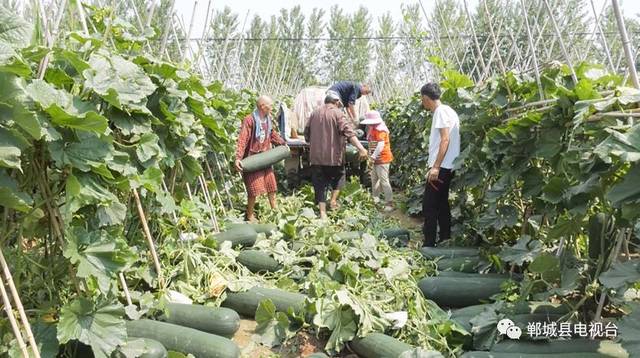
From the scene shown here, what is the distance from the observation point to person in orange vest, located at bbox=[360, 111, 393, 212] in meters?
8.90

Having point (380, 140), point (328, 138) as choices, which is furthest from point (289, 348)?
point (380, 140)

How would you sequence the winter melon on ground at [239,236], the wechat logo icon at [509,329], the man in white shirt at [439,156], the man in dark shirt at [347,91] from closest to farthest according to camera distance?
1. the wechat logo icon at [509,329]
2. the man in white shirt at [439,156]
3. the winter melon on ground at [239,236]
4. the man in dark shirt at [347,91]

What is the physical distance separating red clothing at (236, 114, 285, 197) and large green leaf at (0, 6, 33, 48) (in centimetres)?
474

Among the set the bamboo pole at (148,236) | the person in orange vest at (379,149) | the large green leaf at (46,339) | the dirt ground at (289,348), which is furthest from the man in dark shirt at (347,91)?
the large green leaf at (46,339)

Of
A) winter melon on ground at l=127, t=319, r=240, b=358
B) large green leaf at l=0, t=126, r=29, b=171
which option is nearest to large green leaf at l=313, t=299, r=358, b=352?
winter melon on ground at l=127, t=319, r=240, b=358

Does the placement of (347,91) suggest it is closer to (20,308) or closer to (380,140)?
(380,140)

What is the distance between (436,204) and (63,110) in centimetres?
426

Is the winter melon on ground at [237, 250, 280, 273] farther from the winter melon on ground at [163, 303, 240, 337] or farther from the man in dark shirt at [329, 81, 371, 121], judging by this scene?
the man in dark shirt at [329, 81, 371, 121]

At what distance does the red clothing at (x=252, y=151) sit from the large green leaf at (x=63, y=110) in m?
4.52

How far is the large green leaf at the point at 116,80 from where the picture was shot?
9.70 feet

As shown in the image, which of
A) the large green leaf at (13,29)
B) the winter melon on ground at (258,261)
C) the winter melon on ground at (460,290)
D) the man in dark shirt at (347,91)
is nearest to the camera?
the large green leaf at (13,29)

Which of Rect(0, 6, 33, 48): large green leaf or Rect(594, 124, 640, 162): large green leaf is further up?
Rect(0, 6, 33, 48): large green leaf

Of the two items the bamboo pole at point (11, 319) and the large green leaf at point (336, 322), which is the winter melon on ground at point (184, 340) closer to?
the large green leaf at point (336, 322)

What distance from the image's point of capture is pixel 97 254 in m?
2.97
